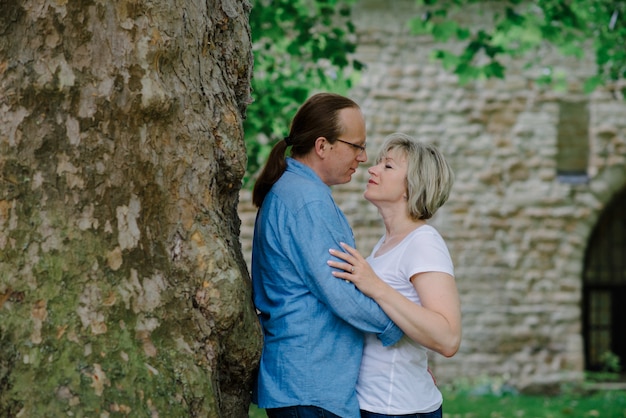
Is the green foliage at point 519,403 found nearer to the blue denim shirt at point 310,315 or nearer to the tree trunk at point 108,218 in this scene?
the blue denim shirt at point 310,315

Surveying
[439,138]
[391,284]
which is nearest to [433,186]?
[391,284]

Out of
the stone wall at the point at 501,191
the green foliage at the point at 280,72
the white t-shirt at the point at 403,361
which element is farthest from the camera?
the stone wall at the point at 501,191

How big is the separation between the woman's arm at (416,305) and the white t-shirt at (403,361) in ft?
0.30

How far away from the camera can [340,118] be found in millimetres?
2674

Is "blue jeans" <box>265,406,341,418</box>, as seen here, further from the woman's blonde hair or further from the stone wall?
the stone wall

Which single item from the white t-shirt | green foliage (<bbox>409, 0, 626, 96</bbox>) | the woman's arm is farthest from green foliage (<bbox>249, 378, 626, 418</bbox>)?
the woman's arm

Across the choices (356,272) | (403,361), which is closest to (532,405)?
(403,361)

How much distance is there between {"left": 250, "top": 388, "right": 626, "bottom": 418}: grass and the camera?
813cm

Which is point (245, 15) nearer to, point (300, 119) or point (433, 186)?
point (300, 119)

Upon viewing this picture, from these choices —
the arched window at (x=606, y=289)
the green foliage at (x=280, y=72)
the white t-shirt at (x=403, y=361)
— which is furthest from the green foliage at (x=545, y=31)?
the white t-shirt at (x=403, y=361)

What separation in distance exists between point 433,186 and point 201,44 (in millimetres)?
858

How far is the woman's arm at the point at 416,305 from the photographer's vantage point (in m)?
2.41

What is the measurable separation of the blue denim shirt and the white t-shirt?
0.22 ft

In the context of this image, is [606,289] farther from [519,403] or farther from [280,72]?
[280,72]
